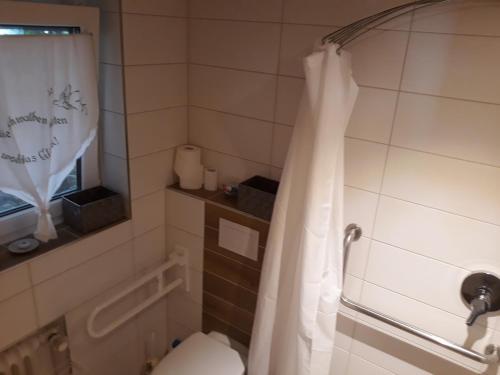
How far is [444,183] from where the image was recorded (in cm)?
125

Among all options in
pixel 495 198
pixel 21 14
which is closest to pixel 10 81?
pixel 21 14

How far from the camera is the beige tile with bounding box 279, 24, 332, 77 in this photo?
1375mm

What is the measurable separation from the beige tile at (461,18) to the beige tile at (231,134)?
2.07ft

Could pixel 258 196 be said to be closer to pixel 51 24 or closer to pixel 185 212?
pixel 185 212

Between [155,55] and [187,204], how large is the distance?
2.09 ft

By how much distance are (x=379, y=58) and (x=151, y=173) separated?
101cm

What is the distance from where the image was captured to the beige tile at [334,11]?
1.22m

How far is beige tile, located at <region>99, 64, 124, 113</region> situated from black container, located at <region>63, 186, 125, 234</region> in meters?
0.35

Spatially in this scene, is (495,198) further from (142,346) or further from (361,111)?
(142,346)

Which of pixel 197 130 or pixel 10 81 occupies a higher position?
pixel 10 81

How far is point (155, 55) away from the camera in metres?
1.58

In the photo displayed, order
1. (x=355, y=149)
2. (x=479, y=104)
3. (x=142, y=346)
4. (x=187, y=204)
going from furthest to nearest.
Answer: (x=142, y=346) → (x=187, y=204) → (x=355, y=149) → (x=479, y=104)

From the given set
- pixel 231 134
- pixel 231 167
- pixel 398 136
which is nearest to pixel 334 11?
pixel 398 136

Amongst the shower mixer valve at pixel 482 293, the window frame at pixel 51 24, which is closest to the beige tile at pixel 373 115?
the shower mixer valve at pixel 482 293
